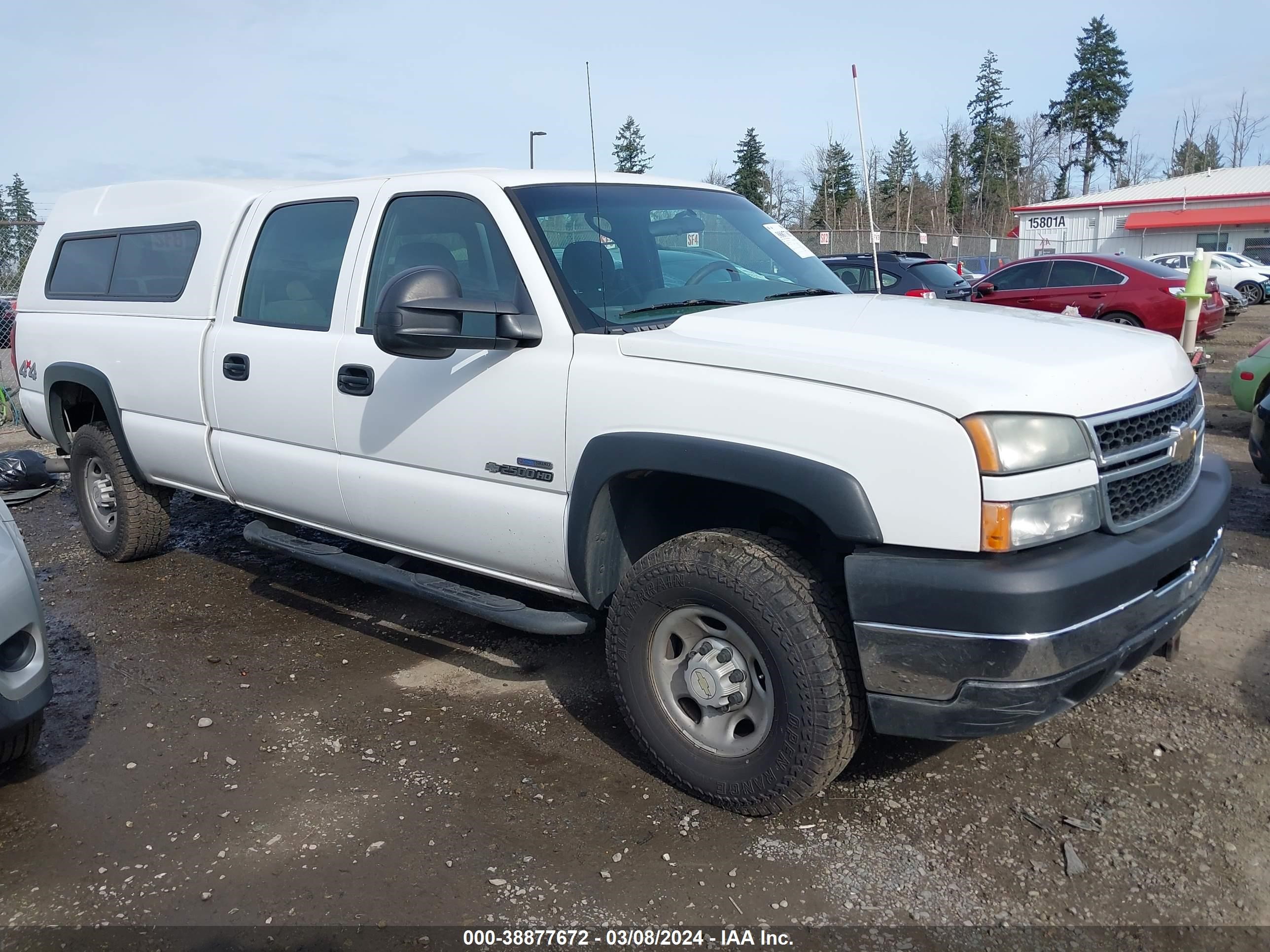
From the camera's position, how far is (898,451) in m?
2.52

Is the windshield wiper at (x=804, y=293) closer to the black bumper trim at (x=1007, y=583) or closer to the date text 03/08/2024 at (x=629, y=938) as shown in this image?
the black bumper trim at (x=1007, y=583)

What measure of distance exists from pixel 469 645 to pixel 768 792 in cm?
199

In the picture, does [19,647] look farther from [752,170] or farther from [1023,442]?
[752,170]

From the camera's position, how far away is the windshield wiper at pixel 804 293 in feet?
12.2

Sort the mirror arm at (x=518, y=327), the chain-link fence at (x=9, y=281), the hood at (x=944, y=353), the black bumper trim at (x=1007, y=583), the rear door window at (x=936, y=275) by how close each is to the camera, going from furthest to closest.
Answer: the rear door window at (x=936, y=275), the chain-link fence at (x=9, y=281), the mirror arm at (x=518, y=327), the hood at (x=944, y=353), the black bumper trim at (x=1007, y=583)

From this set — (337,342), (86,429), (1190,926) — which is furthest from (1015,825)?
(86,429)

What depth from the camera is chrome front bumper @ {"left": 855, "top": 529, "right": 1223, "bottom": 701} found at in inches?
97.0

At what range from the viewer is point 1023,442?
248 cm

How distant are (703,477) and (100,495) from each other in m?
4.49

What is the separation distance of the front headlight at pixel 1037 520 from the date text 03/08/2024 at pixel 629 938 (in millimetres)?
1164

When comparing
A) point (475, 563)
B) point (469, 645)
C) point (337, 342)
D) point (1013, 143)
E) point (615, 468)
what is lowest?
point (469, 645)

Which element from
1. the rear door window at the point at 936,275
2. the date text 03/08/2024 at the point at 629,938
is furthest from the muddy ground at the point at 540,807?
the rear door window at the point at 936,275

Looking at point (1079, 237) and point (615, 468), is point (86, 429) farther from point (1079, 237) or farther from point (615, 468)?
point (1079, 237)

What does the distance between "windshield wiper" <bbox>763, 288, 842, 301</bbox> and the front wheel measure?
3.57 ft
